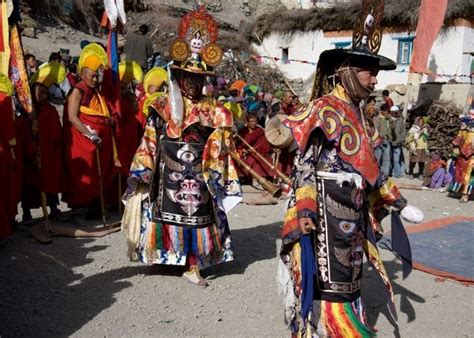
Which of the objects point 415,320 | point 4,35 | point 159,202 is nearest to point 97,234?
point 159,202

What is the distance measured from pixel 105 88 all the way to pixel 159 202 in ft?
8.20

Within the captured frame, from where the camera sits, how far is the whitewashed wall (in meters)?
18.2

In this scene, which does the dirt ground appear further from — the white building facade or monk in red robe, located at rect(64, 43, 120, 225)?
the white building facade

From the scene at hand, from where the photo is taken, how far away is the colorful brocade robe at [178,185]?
4859mm

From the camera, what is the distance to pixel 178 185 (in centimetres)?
488

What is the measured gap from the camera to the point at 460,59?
1823cm

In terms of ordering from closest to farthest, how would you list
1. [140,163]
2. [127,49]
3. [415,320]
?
[415,320], [140,163], [127,49]

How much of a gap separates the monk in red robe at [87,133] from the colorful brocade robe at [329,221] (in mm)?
3683

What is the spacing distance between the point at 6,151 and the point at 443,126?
13600 millimetres

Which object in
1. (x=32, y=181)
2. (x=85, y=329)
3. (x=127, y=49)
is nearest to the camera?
(x=85, y=329)

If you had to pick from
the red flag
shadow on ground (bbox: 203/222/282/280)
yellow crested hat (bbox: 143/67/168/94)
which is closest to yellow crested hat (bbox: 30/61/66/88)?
yellow crested hat (bbox: 143/67/168/94)

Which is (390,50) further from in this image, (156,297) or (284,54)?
(156,297)

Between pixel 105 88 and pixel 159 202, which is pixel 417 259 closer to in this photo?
pixel 159 202

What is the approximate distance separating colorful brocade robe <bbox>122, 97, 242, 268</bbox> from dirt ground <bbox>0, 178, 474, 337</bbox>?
36 cm
